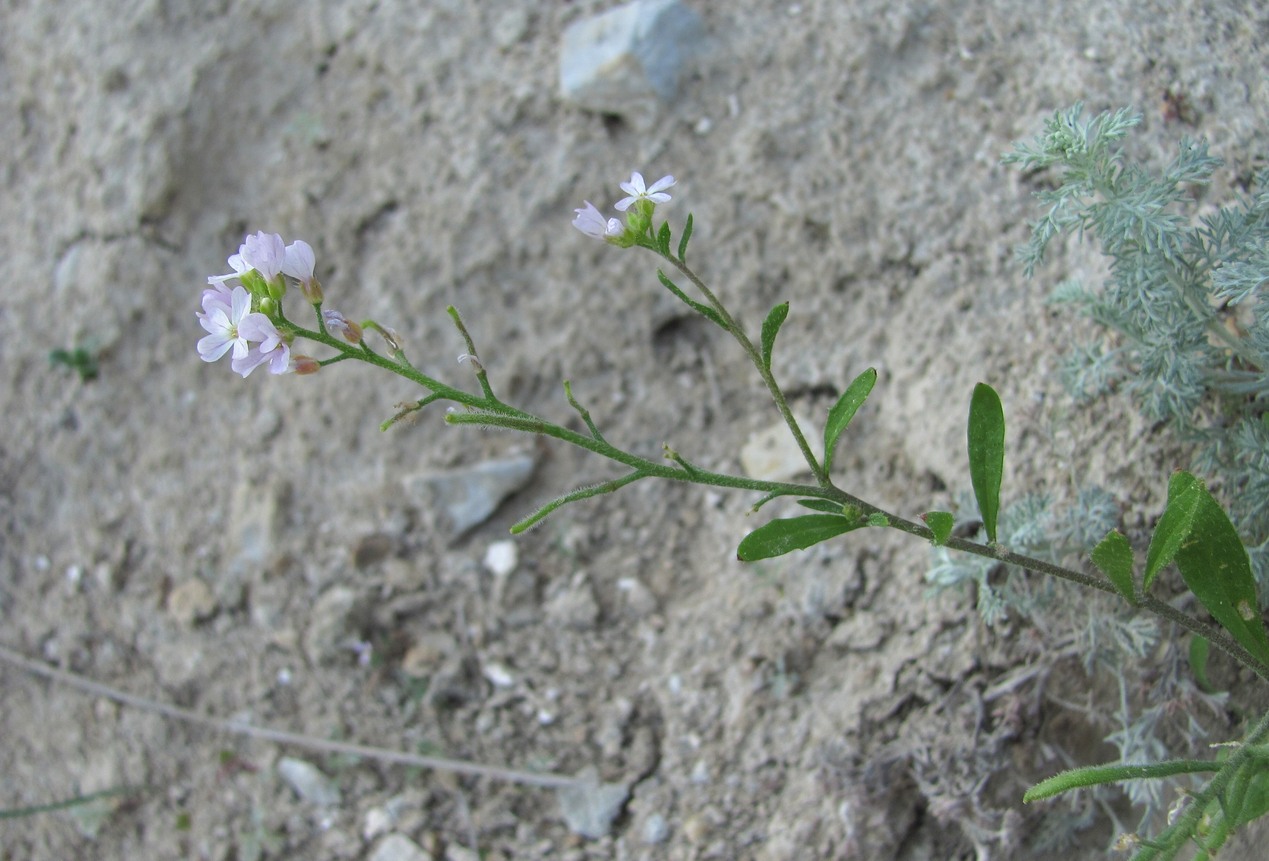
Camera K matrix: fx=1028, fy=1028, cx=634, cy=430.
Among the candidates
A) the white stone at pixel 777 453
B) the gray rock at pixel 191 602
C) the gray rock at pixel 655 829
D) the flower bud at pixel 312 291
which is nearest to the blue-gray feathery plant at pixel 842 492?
the flower bud at pixel 312 291

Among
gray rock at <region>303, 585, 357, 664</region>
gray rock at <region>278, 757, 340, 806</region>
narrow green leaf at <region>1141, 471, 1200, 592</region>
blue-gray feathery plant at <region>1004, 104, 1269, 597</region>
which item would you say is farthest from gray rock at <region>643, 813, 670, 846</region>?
blue-gray feathery plant at <region>1004, 104, 1269, 597</region>

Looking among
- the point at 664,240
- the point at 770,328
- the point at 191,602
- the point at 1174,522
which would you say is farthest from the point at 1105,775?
the point at 191,602

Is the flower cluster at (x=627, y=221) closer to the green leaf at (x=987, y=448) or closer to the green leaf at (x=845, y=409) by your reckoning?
the green leaf at (x=845, y=409)

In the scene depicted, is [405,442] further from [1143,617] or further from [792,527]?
[1143,617]

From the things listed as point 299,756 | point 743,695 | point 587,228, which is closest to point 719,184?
point 587,228

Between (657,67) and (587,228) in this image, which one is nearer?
(587,228)

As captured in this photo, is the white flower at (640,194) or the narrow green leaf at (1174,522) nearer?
the narrow green leaf at (1174,522)

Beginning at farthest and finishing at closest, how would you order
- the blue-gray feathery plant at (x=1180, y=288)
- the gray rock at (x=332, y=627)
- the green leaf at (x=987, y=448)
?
the gray rock at (x=332, y=627) → the blue-gray feathery plant at (x=1180, y=288) → the green leaf at (x=987, y=448)
